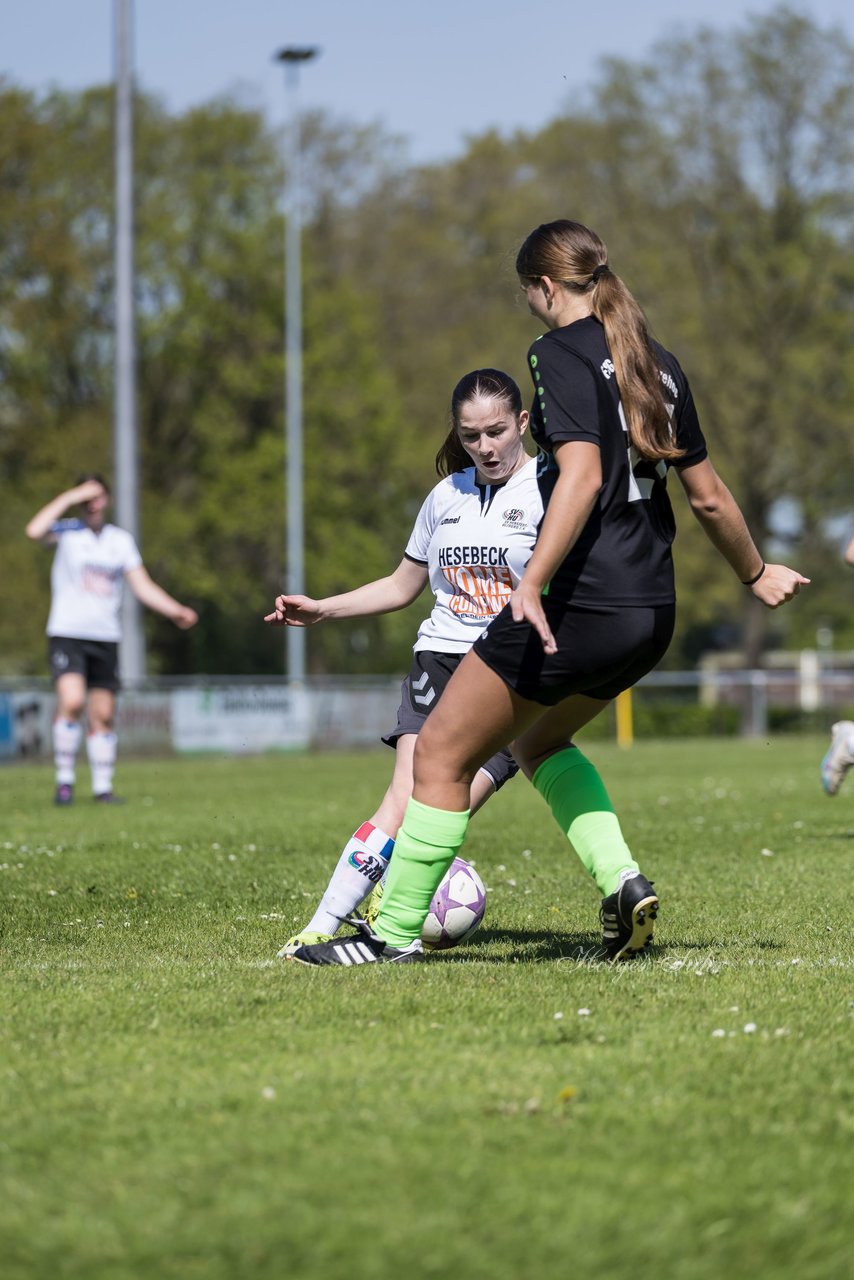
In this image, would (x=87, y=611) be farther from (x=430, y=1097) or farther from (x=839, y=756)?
(x=430, y=1097)

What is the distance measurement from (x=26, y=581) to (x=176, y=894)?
31.8 meters

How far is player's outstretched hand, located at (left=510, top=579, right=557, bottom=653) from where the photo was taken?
4262mm

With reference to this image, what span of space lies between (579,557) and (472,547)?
0.94 metres

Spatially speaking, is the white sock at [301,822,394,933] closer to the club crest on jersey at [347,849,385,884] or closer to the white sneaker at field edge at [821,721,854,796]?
the club crest on jersey at [347,849,385,884]

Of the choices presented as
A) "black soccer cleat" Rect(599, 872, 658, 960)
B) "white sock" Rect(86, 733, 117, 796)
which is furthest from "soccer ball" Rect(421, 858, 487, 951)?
"white sock" Rect(86, 733, 117, 796)

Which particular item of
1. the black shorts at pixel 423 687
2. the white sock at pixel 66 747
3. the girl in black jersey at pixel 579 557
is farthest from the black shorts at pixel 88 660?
the girl in black jersey at pixel 579 557

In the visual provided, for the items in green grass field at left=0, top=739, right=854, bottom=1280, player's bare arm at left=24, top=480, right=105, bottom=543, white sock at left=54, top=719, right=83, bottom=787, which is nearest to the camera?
green grass field at left=0, top=739, right=854, bottom=1280

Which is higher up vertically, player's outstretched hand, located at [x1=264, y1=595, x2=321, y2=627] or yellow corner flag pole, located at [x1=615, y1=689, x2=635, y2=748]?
player's outstretched hand, located at [x1=264, y1=595, x2=321, y2=627]

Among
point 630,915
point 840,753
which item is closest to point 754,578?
point 630,915

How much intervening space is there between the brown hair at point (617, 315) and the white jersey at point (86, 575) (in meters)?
8.55

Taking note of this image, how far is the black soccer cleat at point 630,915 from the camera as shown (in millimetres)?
4922

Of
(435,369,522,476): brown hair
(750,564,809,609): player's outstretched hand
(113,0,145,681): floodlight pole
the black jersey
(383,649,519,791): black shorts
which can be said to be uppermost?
Result: (113,0,145,681): floodlight pole

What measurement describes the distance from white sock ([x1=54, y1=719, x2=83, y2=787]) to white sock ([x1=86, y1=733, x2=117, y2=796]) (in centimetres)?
21

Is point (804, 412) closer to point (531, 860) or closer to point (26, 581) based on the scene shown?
point (26, 581)
